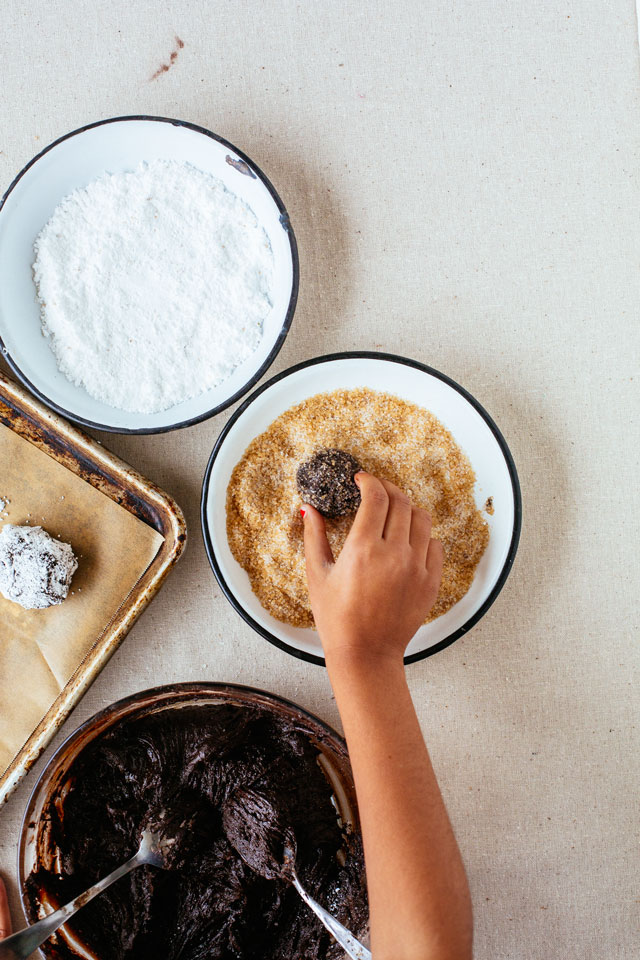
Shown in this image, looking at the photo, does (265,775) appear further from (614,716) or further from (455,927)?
(614,716)

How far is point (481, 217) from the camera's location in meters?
1.23

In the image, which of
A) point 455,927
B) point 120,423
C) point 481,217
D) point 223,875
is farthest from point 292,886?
point 481,217

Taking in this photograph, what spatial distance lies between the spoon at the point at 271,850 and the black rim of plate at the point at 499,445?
242mm

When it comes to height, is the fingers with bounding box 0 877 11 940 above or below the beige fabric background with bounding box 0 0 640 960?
below

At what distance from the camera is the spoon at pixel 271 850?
1.07m

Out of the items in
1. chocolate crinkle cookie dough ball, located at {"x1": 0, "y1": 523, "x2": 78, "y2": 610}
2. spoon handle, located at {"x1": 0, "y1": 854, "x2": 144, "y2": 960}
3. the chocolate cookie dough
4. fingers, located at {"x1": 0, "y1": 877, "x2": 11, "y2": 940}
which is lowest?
fingers, located at {"x1": 0, "y1": 877, "x2": 11, "y2": 940}

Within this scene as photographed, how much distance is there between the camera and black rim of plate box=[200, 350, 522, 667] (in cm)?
112

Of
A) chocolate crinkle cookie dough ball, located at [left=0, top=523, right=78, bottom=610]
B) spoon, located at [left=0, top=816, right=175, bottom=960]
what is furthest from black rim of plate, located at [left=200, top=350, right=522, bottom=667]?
spoon, located at [left=0, top=816, right=175, bottom=960]

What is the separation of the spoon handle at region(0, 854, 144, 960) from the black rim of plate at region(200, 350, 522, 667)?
403mm

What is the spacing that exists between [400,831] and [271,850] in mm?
310

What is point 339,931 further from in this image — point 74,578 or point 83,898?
point 74,578

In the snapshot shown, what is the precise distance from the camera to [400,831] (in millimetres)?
859

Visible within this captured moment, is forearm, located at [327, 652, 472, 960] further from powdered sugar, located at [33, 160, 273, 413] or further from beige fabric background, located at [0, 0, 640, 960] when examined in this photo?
powdered sugar, located at [33, 160, 273, 413]

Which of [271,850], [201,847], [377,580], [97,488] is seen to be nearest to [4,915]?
[201,847]
